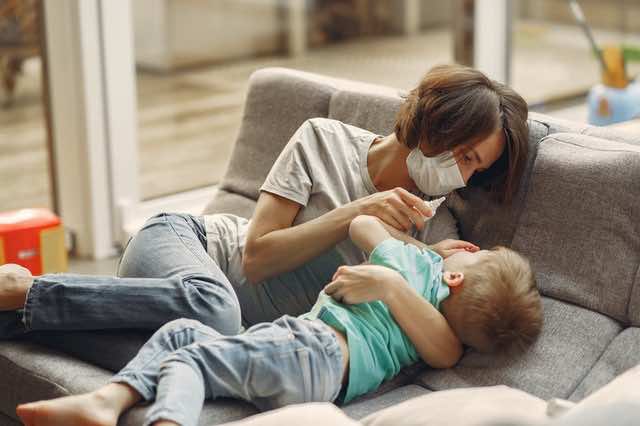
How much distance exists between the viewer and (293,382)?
2051 mm

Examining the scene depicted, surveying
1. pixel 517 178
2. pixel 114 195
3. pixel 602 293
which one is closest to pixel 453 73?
pixel 517 178

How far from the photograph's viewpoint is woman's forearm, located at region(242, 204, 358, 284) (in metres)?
2.38

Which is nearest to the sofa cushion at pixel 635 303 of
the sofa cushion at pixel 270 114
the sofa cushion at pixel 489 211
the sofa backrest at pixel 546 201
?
the sofa backrest at pixel 546 201

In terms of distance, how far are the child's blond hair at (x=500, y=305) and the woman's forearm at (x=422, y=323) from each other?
41 millimetres

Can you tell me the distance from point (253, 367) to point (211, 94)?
263 centimetres

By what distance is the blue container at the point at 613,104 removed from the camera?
426 centimetres

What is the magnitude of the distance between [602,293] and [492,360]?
28 cm

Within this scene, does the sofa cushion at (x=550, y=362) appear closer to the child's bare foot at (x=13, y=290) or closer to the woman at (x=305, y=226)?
the woman at (x=305, y=226)

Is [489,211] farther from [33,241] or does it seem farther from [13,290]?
[33,241]

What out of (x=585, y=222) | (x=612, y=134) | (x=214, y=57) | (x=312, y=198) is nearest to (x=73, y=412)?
(x=312, y=198)

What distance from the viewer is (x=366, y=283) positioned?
2188mm

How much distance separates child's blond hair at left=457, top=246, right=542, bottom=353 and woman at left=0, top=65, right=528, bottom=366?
2.7 inches

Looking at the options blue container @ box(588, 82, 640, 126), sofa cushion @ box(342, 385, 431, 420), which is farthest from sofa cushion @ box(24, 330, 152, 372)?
blue container @ box(588, 82, 640, 126)

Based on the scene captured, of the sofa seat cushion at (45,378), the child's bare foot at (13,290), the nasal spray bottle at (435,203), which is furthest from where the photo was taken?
the nasal spray bottle at (435,203)
